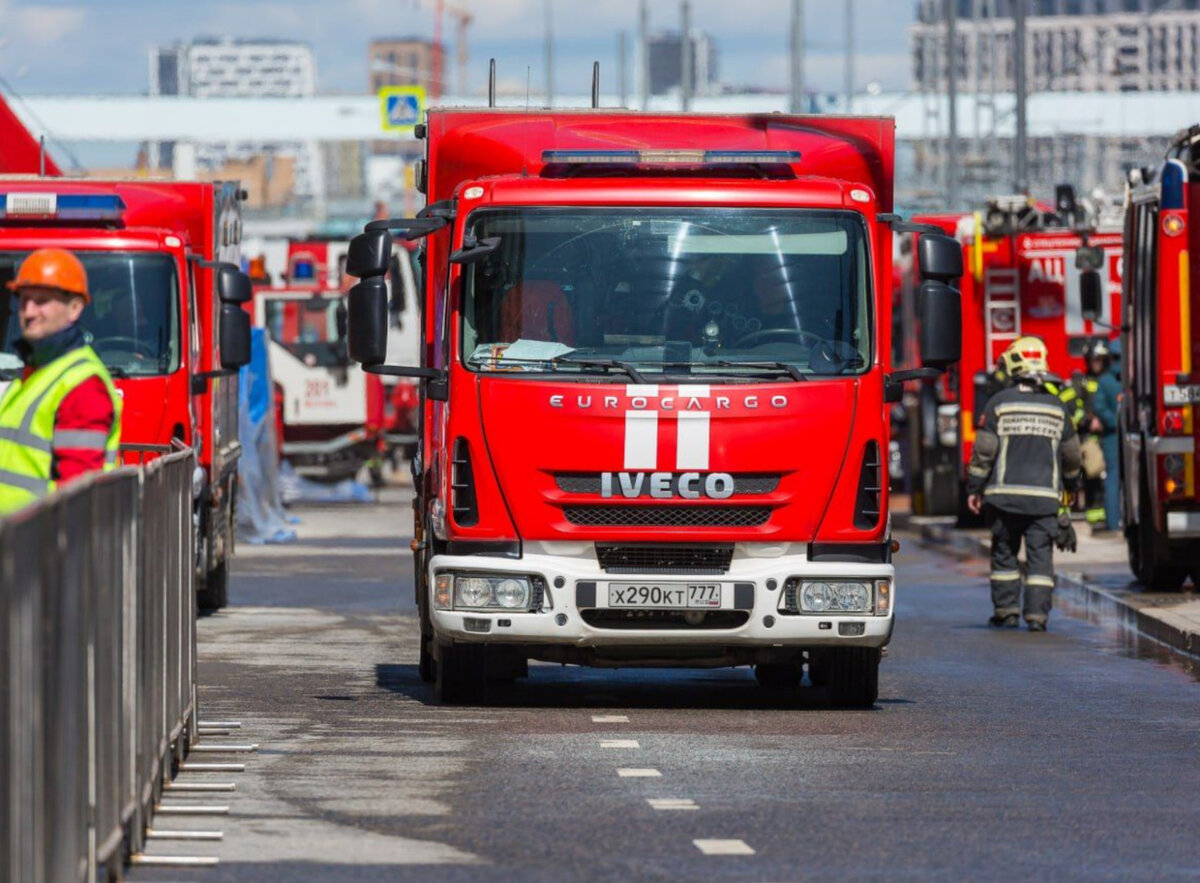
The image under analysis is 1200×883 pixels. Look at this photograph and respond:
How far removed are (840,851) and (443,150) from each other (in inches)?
241

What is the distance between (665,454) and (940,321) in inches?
57.2

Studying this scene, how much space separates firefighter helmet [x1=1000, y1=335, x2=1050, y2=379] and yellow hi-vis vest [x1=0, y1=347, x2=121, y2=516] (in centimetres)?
1012

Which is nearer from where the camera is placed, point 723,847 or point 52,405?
point 723,847

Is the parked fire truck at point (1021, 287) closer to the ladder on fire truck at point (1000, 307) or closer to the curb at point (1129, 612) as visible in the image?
the ladder on fire truck at point (1000, 307)

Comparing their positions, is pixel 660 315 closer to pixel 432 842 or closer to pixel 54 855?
pixel 432 842

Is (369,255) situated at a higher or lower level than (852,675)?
higher

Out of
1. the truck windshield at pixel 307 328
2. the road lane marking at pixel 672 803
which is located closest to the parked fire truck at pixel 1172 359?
the road lane marking at pixel 672 803

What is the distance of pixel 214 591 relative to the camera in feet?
67.3

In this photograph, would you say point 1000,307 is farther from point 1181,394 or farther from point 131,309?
point 131,309

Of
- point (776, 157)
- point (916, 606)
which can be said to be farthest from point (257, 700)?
point (916, 606)

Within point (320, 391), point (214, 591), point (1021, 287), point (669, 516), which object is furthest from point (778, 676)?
point (320, 391)

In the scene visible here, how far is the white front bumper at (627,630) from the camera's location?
13.1 meters

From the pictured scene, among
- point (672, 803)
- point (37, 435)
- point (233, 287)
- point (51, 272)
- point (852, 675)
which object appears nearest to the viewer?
point (37, 435)

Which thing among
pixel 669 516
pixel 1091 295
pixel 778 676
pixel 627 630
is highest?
pixel 1091 295
